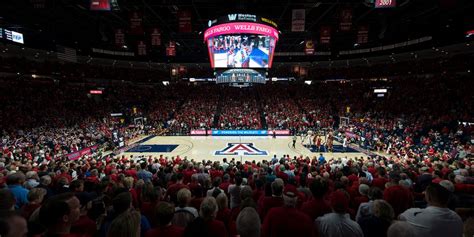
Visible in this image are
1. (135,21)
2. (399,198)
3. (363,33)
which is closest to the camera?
(399,198)

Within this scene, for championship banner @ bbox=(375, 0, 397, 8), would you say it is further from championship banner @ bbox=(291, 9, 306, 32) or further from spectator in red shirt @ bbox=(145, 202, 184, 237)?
spectator in red shirt @ bbox=(145, 202, 184, 237)

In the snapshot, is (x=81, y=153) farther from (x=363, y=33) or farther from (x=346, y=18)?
(x=363, y=33)

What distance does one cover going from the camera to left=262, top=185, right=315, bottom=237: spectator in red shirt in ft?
9.79

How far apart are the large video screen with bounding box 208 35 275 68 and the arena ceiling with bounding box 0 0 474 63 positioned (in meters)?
2.50

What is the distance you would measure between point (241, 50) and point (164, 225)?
20.8 m

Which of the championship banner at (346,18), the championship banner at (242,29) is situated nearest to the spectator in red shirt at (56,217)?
the championship banner at (346,18)

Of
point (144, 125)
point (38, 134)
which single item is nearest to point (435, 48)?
point (144, 125)

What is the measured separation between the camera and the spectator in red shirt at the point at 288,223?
9.79 ft

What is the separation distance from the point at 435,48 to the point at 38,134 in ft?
158

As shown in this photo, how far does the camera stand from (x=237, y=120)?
34.3m

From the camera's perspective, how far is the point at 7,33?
21.0 m

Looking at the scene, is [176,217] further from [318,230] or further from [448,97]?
[448,97]

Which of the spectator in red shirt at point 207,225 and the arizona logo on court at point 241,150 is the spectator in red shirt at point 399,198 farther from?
the arizona logo on court at point 241,150

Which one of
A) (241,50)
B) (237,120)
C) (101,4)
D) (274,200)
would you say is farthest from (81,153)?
(274,200)
